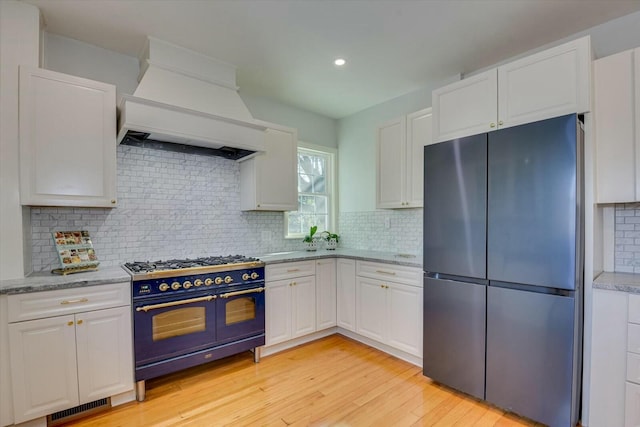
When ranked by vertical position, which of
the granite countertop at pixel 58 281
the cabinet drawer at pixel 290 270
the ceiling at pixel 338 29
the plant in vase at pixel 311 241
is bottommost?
the cabinet drawer at pixel 290 270

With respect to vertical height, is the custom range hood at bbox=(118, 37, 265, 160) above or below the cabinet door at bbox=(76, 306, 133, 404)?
above

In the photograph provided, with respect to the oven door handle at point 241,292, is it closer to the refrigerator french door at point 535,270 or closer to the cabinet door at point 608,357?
the refrigerator french door at point 535,270

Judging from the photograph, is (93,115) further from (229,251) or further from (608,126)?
(608,126)

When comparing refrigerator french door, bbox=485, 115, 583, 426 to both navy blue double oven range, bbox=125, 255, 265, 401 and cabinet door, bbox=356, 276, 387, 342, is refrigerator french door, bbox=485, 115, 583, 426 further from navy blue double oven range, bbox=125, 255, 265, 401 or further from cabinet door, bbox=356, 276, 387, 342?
navy blue double oven range, bbox=125, 255, 265, 401

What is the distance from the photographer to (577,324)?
183cm

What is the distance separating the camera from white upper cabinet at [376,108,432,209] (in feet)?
9.71

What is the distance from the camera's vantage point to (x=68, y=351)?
1955mm

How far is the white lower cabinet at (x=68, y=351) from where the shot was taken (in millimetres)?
1830

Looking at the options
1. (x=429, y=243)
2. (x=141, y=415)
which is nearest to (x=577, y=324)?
(x=429, y=243)

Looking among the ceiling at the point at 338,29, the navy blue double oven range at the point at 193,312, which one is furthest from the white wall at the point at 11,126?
the navy blue double oven range at the point at 193,312

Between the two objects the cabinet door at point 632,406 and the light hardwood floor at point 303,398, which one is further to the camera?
the light hardwood floor at point 303,398

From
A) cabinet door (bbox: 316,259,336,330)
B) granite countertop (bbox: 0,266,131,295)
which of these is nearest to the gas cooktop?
granite countertop (bbox: 0,266,131,295)

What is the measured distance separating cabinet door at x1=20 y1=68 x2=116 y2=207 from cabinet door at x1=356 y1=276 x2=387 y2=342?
234 cm

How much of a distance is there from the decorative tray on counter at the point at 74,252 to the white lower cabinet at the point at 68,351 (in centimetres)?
34
